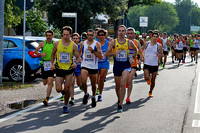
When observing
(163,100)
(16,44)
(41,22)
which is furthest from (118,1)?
(163,100)

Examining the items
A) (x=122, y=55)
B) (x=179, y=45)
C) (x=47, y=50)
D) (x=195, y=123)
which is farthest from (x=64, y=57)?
(x=179, y=45)

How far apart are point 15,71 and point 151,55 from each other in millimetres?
4793

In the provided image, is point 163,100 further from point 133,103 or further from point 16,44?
point 16,44

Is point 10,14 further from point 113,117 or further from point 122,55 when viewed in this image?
point 113,117

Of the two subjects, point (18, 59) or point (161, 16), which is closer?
point (18, 59)

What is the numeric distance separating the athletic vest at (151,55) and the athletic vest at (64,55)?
11.1ft

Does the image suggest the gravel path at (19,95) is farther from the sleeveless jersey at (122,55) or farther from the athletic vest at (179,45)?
the athletic vest at (179,45)

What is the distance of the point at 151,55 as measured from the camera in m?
11.1

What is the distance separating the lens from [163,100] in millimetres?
10203

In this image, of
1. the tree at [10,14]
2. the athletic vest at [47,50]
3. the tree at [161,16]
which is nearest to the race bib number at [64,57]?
the athletic vest at [47,50]

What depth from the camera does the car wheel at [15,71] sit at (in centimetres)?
1338

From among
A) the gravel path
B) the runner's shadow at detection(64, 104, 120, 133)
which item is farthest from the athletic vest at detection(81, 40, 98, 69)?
the gravel path

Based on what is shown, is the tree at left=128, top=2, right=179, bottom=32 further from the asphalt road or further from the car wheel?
the asphalt road

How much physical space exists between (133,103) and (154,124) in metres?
2.53
